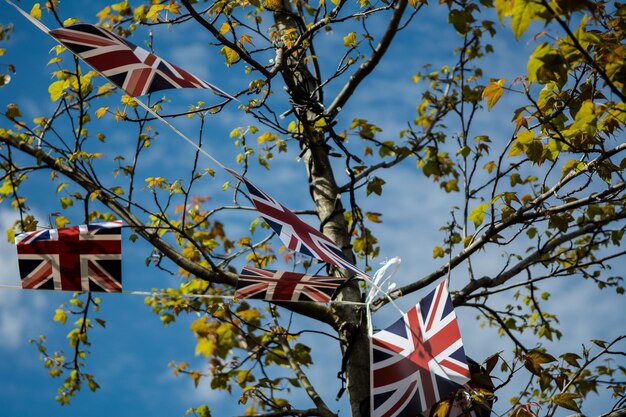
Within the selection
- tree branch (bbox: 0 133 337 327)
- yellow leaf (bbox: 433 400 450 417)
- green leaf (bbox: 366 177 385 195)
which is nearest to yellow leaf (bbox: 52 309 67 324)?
tree branch (bbox: 0 133 337 327)

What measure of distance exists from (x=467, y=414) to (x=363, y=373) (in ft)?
3.11

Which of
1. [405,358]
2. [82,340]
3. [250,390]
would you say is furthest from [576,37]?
[82,340]

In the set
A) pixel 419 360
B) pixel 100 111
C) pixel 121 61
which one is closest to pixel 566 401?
pixel 419 360

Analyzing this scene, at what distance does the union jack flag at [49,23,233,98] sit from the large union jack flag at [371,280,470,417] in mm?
1802

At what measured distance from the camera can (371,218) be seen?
5.65 meters

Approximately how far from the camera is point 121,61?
11.2 ft

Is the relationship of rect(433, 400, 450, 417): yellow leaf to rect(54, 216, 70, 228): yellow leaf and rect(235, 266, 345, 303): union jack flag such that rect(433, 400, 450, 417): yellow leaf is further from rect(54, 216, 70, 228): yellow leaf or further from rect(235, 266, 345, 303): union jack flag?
rect(54, 216, 70, 228): yellow leaf

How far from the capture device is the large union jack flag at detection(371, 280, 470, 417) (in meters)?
2.85

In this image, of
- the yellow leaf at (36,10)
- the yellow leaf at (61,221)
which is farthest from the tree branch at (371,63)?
the yellow leaf at (61,221)

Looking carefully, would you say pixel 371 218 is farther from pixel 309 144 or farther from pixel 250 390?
pixel 250 390

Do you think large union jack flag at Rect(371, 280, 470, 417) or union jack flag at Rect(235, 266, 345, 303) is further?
union jack flag at Rect(235, 266, 345, 303)

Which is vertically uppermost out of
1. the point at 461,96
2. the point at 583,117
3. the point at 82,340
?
the point at 461,96

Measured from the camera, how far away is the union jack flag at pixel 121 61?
3318 mm

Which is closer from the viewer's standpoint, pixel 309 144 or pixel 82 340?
pixel 309 144
